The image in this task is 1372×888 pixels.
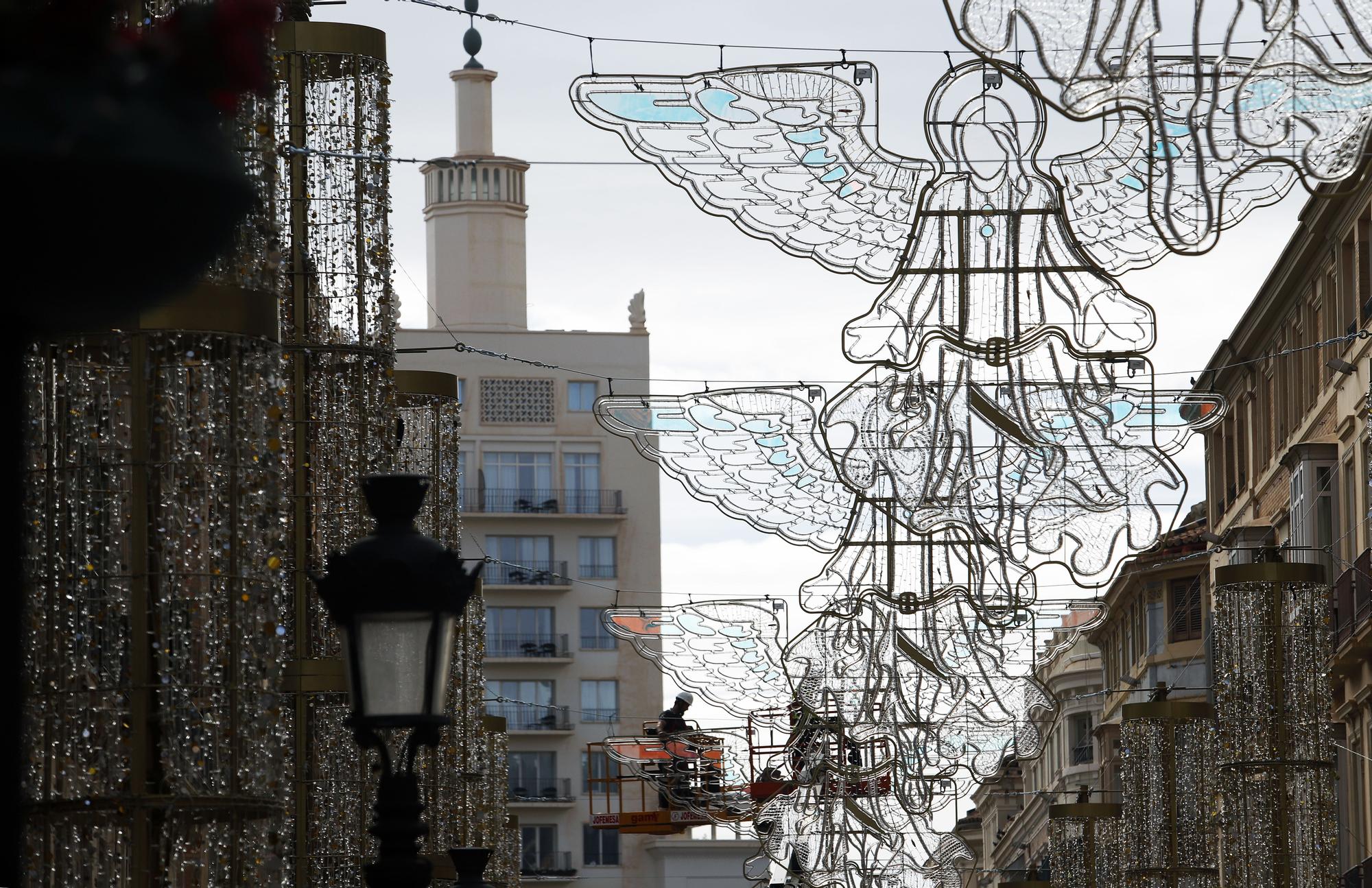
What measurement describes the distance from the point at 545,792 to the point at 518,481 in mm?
10433

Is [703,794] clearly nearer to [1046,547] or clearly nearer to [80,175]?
[1046,547]

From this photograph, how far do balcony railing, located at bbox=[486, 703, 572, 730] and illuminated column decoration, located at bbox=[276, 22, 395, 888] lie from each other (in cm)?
5760

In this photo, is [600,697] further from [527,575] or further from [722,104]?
[722,104]

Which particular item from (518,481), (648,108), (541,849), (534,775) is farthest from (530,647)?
(648,108)

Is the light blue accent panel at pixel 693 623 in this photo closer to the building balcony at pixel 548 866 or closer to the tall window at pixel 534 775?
the building balcony at pixel 548 866

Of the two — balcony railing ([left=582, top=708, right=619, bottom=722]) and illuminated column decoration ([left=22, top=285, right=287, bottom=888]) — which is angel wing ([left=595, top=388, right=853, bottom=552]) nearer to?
illuminated column decoration ([left=22, top=285, right=287, bottom=888])

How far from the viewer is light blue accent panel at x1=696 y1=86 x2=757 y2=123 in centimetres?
1288

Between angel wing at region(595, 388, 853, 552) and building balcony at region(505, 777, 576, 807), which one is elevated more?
angel wing at region(595, 388, 853, 552)

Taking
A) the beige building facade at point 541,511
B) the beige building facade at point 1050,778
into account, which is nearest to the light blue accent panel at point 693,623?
the beige building facade at point 1050,778

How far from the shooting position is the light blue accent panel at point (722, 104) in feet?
42.3

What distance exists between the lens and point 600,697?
7512 centimetres

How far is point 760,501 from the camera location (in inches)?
742

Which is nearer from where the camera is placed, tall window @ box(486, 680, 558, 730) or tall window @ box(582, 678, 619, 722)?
tall window @ box(486, 680, 558, 730)

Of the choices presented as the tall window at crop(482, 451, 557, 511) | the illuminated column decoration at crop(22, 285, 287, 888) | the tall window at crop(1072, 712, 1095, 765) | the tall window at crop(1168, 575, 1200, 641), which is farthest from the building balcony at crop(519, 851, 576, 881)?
the illuminated column decoration at crop(22, 285, 287, 888)
